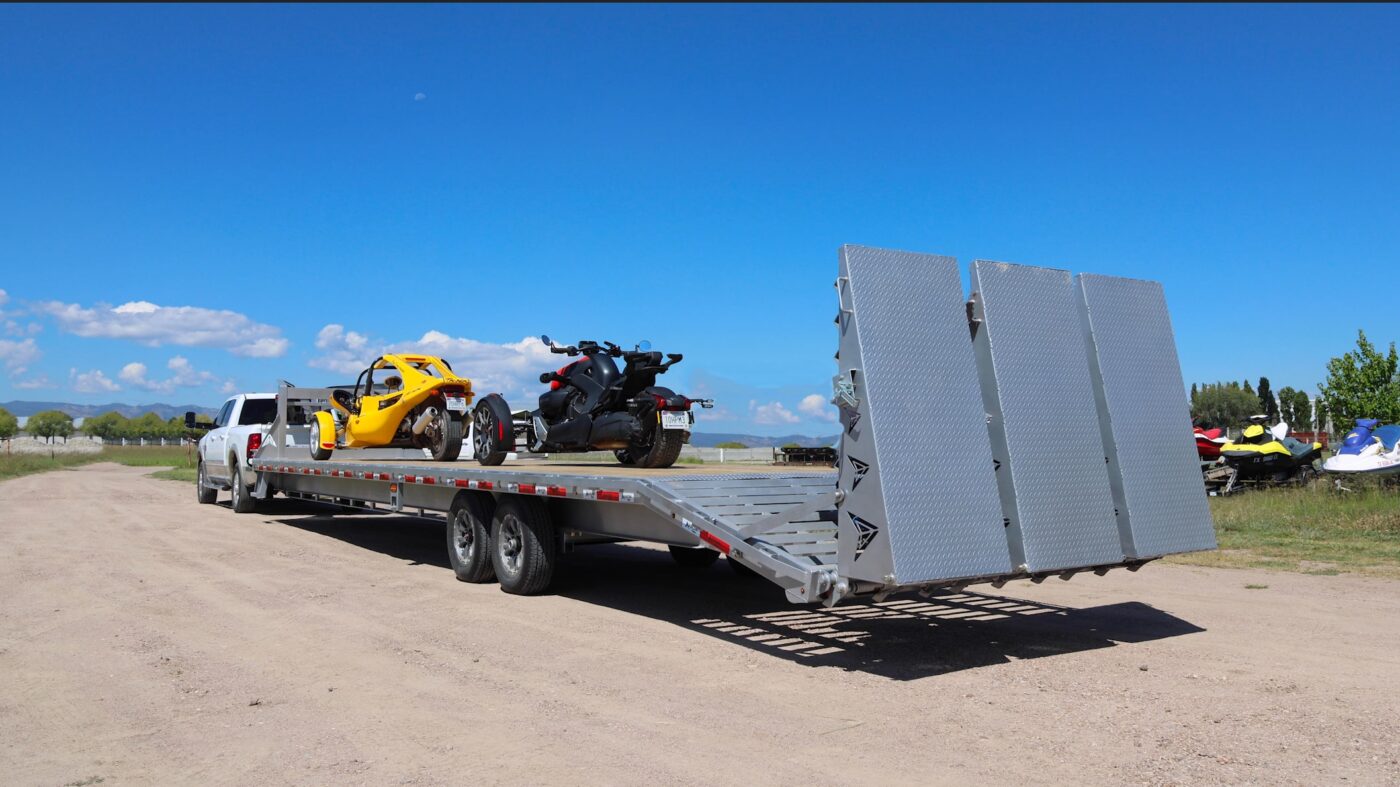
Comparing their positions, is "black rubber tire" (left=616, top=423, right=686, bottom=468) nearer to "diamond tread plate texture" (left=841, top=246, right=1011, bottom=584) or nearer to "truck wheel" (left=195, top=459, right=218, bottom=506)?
"diamond tread plate texture" (left=841, top=246, right=1011, bottom=584)

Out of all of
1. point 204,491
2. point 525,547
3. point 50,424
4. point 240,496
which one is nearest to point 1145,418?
point 525,547

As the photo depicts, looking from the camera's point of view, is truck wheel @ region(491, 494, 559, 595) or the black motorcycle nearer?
truck wheel @ region(491, 494, 559, 595)

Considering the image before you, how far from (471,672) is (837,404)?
8.85 feet

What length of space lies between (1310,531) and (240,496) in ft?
51.8

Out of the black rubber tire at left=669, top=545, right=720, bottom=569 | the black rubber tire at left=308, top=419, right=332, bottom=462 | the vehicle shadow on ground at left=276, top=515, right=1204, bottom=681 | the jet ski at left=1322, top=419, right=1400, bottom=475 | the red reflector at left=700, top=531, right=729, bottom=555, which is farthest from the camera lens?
the jet ski at left=1322, top=419, right=1400, bottom=475

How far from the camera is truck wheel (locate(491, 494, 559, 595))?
8516 mm

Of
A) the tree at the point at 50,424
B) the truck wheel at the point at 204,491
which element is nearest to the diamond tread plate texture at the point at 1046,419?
the truck wheel at the point at 204,491

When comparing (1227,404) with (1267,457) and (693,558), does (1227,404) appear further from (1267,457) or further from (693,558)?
(693,558)

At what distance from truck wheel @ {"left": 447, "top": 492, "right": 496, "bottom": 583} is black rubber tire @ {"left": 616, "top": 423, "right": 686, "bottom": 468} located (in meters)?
1.77

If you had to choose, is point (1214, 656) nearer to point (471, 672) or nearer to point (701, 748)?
point (701, 748)

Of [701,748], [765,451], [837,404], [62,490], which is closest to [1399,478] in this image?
[837,404]

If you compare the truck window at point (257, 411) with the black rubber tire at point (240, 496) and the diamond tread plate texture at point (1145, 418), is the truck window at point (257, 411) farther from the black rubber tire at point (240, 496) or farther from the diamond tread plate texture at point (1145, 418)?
the diamond tread plate texture at point (1145, 418)

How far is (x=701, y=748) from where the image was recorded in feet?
15.5

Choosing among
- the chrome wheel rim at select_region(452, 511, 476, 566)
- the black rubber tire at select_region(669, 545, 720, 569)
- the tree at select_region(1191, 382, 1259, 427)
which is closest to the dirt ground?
the chrome wheel rim at select_region(452, 511, 476, 566)
